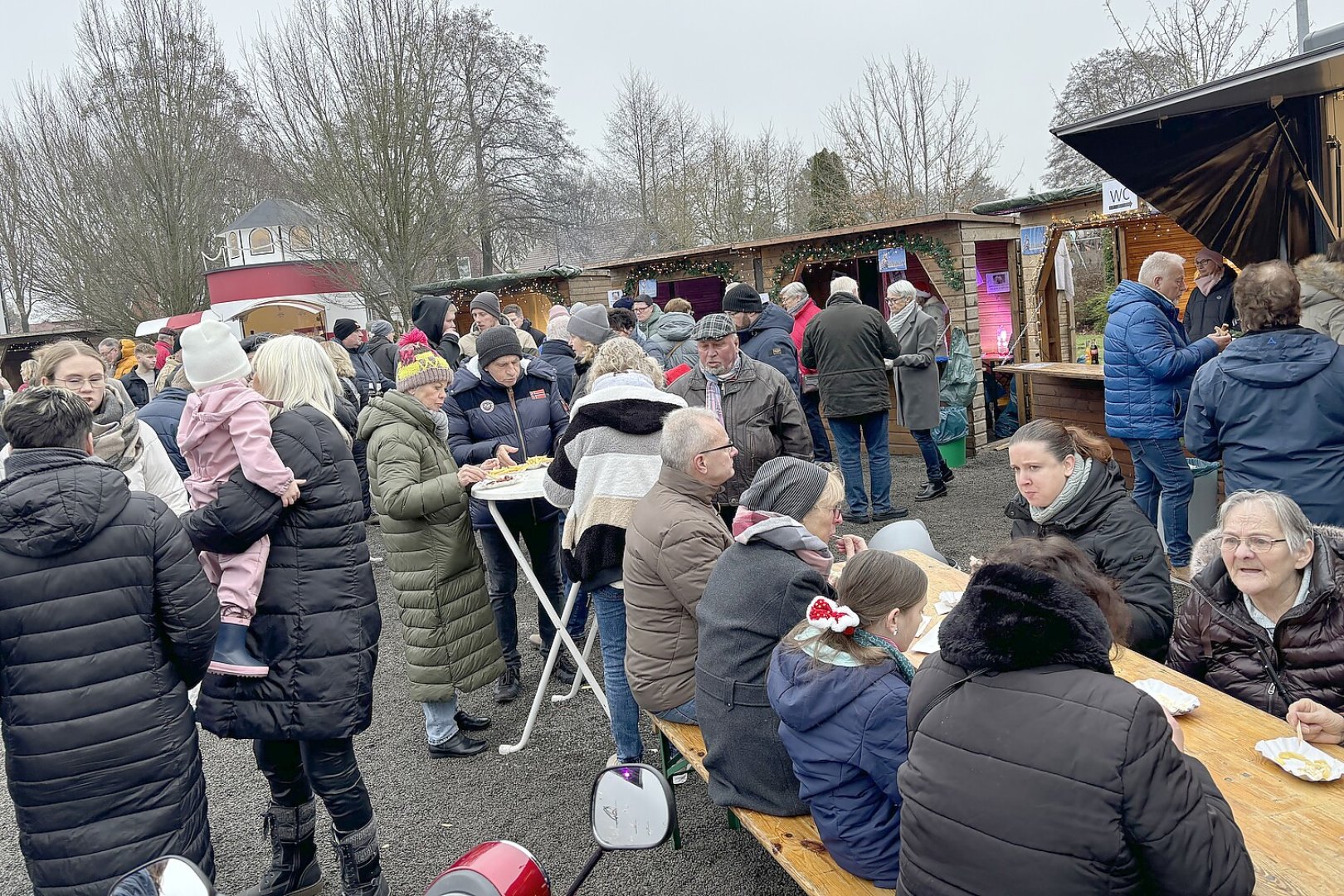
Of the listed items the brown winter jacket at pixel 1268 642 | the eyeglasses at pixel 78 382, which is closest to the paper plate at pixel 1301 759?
the brown winter jacket at pixel 1268 642

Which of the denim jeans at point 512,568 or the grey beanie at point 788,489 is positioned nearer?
the grey beanie at point 788,489

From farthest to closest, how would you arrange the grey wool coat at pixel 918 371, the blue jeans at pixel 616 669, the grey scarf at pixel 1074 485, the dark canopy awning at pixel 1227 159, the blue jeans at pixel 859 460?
1. the grey wool coat at pixel 918 371
2. the blue jeans at pixel 859 460
3. the dark canopy awning at pixel 1227 159
4. the blue jeans at pixel 616 669
5. the grey scarf at pixel 1074 485

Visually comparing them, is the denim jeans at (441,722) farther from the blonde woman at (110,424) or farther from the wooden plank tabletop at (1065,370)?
the wooden plank tabletop at (1065,370)

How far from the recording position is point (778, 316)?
8281 mm

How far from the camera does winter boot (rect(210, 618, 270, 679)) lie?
10.1ft

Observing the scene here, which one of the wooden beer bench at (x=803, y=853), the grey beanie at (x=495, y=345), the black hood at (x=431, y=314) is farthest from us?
the black hood at (x=431, y=314)

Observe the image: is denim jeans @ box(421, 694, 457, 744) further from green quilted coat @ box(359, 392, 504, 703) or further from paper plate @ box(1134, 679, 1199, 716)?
paper plate @ box(1134, 679, 1199, 716)

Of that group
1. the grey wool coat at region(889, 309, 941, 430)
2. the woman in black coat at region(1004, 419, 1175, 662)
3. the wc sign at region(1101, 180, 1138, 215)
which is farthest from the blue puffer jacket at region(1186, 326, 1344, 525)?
the wc sign at region(1101, 180, 1138, 215)

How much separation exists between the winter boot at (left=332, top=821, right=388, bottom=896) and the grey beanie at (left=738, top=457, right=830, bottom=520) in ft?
5.80

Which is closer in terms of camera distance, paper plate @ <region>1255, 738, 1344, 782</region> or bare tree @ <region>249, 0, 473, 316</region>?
paper plate @ <region>1255, 738, 1344, 782</region>

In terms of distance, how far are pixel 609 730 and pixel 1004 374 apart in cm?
853

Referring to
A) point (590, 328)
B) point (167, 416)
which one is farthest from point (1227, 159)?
point (167, 416)

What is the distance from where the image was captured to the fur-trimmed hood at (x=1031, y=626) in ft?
5.53

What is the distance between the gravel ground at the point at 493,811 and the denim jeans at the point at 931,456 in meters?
4.50
